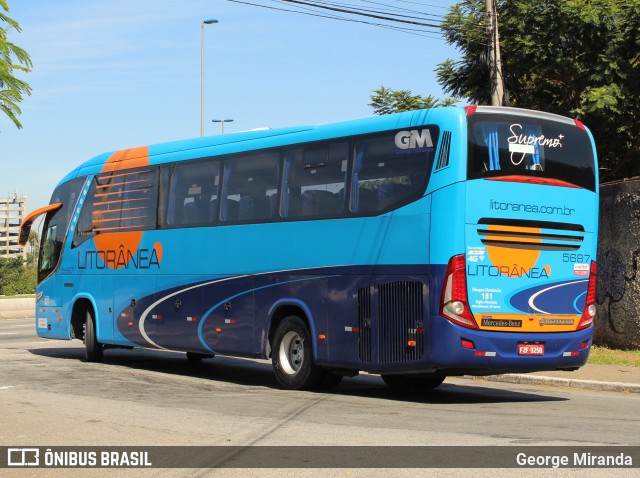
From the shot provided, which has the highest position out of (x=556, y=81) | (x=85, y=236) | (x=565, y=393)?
(x=556, y=81)

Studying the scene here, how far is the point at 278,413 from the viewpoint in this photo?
11.8 meters

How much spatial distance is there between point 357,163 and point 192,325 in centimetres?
475

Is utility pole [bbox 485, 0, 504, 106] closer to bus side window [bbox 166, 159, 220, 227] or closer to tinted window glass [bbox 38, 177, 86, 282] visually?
bus side window [bbox 166, 159, 220, 227]

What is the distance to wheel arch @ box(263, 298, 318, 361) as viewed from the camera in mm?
14453

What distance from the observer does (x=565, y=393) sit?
14750 mm

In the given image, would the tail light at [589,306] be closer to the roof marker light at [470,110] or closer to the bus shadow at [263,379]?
the bus shadow at [263,379]

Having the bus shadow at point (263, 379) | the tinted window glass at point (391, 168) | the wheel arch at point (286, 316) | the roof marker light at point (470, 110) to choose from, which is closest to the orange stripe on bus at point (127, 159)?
the bus shadow at point (263, 379)

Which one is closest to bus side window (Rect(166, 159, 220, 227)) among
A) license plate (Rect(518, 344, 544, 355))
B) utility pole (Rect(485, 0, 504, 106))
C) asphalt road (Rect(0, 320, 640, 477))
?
asphalt road (Rect(0, 320, 640, 477))

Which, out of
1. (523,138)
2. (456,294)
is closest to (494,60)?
(523,138)

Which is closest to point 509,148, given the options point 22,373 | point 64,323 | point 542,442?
point 542,442

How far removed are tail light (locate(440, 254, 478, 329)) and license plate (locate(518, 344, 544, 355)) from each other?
0.84 meters

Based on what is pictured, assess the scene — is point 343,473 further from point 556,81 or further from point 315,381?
point 556,81

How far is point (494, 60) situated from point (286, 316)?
8.59 metres

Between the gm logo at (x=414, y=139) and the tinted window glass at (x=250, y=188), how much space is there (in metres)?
2.60
